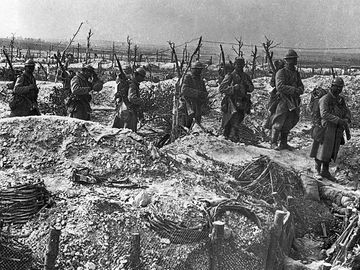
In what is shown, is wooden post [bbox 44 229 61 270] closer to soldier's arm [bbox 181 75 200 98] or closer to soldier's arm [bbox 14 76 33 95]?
soldier's arm [bbox 14 76 33 95]

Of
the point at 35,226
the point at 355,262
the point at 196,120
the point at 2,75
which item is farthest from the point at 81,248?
the point at 2,75

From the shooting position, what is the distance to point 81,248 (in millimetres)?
5273

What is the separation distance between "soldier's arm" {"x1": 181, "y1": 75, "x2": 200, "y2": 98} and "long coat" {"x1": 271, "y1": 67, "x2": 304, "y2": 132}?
1829 mm

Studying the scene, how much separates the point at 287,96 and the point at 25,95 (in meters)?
5.35

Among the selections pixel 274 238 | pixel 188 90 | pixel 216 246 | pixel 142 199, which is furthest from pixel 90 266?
pixel 188 90

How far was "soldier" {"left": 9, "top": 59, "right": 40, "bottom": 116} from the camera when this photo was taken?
360 inches

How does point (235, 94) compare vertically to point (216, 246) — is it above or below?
above

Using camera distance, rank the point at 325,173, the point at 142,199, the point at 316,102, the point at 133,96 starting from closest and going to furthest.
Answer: the point at 142,199 < the point at 316,102 < the point at 325,173 < the point at 133,96

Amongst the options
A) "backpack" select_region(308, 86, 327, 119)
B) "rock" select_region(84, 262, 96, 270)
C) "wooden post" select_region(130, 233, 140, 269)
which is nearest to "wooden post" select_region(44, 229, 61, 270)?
"rock" select_region(84, 262, 96, 270)

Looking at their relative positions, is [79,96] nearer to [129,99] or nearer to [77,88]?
[77,88]

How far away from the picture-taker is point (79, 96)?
9664mm

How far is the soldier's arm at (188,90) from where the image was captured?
405 inches

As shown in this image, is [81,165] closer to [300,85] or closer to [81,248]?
[81,248]

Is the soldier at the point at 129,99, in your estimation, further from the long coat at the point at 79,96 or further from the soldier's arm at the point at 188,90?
the soldier's arm at the point at 188,90
